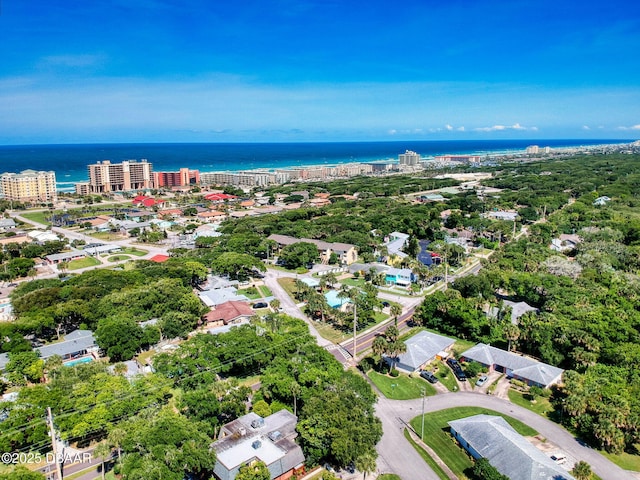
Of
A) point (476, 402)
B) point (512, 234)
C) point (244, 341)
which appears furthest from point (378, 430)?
point (512, 234)

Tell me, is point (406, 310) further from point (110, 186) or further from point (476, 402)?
point (110, 186)

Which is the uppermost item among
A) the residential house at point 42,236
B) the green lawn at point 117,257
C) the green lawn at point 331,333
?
the residential house at point 42,236

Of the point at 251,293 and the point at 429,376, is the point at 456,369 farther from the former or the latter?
the point at 251,293

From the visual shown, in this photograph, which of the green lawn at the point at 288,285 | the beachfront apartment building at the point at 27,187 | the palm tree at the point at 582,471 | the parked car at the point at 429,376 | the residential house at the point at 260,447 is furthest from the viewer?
the beachfront apartment building at the point at 27,187

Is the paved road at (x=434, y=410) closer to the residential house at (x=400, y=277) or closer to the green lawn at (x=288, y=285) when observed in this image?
the green lawn at (x=288, y=285)

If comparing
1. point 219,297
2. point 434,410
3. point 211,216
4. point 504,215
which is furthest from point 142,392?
point 504,215

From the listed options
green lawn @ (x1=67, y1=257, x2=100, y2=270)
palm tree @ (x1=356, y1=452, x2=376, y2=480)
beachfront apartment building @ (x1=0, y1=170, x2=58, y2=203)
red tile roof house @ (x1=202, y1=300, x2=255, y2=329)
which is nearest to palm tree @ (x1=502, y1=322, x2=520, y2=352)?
palm tree @ (x1=356, y1=452, x2=376, y2=480)

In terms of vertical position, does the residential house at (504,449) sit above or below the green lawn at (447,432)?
above

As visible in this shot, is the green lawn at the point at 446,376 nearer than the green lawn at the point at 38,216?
Yes

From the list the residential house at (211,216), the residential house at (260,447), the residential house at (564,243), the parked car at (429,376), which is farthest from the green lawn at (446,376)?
the residential house at (211,216)
